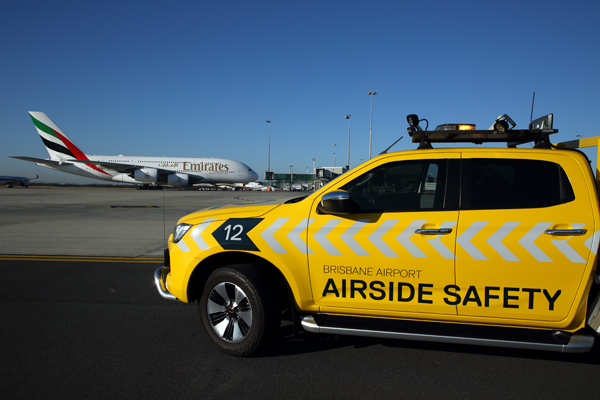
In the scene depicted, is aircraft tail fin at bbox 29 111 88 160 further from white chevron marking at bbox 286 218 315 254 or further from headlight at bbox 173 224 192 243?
white chevron marking at bbox 286 218 315 254

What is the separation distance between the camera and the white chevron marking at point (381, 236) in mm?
3074

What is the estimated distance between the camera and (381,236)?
10.2 feet

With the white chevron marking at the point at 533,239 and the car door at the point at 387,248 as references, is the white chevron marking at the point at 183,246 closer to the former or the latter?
the car door at the point at 387,248

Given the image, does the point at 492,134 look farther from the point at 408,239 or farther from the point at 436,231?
the point at 408,239

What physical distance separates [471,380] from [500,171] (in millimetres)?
1725

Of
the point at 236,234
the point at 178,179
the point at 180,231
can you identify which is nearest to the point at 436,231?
the point at 236,234

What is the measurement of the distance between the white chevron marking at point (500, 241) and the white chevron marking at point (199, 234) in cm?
242

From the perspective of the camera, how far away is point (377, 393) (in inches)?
112

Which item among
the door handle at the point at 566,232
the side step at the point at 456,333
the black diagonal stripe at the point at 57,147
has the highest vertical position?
the black diagonal stripe at the point at 57,147

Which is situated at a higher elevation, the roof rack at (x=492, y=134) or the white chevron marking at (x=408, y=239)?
the roof rack at (x=492, y=134)

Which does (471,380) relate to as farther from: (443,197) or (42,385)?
(42,385)

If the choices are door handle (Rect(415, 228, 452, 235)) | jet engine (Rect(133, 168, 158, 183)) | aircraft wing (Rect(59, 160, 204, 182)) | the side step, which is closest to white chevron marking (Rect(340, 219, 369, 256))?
door handle (Rect(415, 228, 452, 235))

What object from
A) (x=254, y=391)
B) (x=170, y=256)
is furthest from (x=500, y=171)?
(x=170, y=256)

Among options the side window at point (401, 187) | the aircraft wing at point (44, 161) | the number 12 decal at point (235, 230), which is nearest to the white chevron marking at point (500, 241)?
the side window at point (401, 187)
